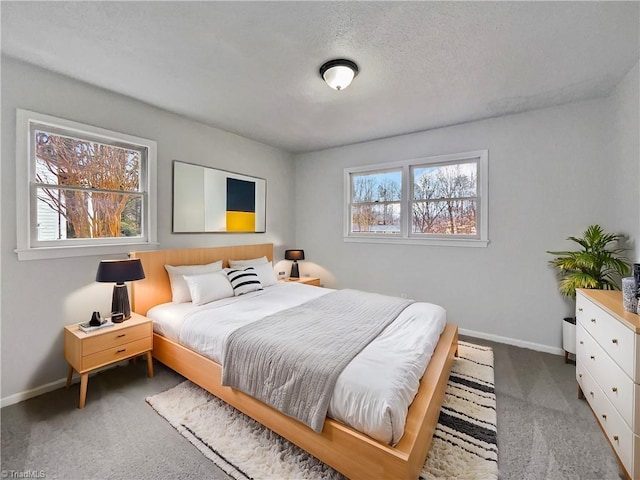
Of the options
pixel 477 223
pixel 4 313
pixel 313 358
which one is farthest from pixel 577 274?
pixel 4 313

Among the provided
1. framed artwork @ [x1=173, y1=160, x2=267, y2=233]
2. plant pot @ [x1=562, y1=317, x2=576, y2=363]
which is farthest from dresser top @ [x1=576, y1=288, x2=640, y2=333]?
framed artwork @ [x1=173, y1=160, x2=267, y2=233]

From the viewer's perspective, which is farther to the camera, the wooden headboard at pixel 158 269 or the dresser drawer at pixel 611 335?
the wooden headboard at pixel 158 269

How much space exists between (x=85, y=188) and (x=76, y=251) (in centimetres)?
60

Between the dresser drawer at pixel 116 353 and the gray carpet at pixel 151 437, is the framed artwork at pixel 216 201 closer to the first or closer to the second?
the dresser drawer at pixel 116 353

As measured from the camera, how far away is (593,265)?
2496 mm

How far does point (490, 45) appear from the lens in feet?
6.43

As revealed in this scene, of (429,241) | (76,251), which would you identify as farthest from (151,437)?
(429,241)

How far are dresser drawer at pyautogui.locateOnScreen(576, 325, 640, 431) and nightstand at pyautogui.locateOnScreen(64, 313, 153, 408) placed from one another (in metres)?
3.34

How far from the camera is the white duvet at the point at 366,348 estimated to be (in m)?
1.37

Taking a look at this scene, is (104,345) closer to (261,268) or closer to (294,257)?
(261,268)

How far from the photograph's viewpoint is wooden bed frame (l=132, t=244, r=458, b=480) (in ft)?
4.26

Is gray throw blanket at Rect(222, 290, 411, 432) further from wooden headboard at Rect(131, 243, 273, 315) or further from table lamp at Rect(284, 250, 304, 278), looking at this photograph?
table lamp at Rect(284, 250, 304, 278)

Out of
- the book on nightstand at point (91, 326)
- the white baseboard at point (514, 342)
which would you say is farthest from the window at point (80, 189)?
the white baseboard at point (514, 342)

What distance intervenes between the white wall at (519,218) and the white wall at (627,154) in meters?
0.03
